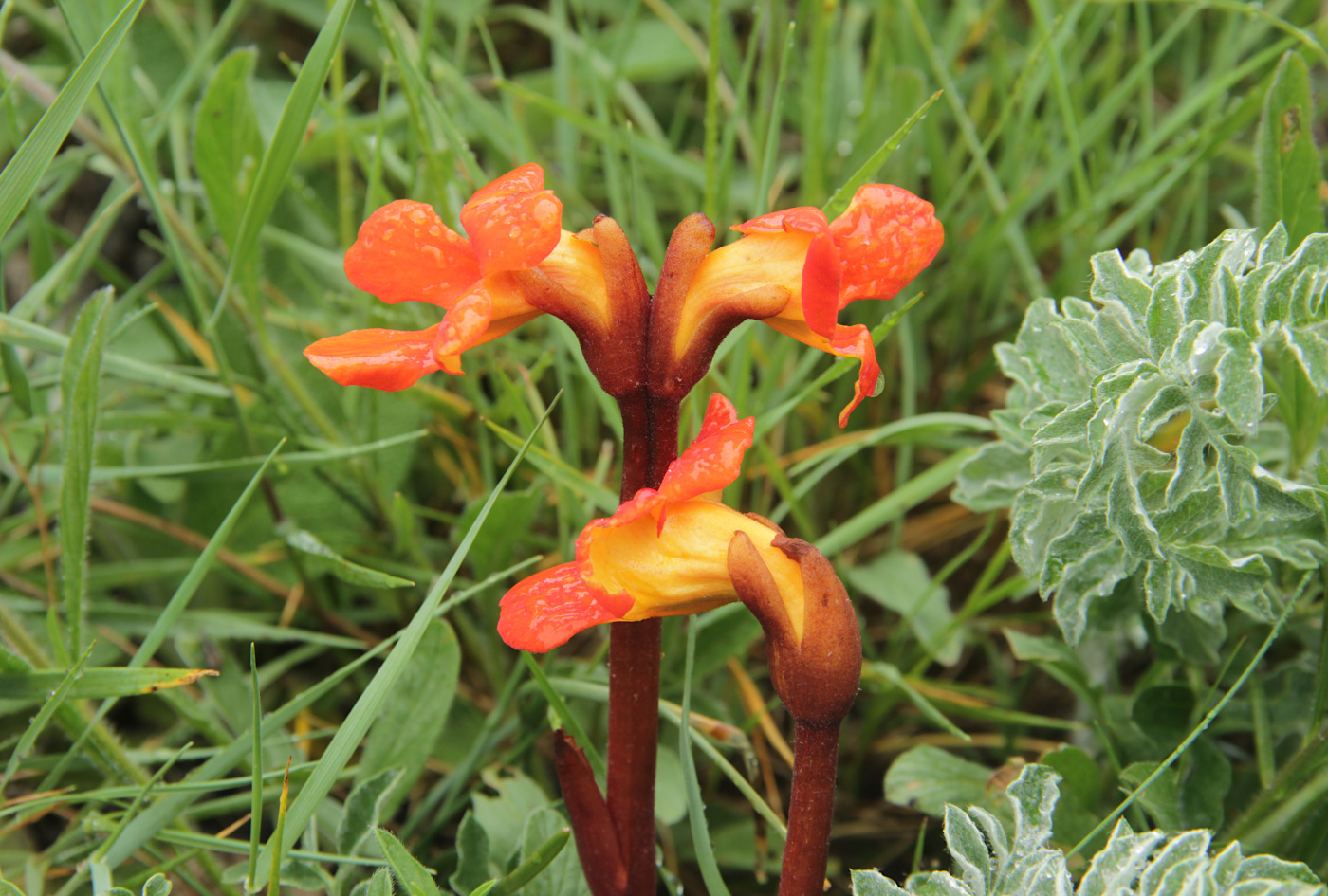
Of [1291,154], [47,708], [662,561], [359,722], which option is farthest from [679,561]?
[1291,154]

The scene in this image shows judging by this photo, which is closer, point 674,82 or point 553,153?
point 553,153

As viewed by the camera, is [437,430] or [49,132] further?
[437,430]

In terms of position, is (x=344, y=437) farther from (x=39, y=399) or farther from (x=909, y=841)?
(x=909, y=841)

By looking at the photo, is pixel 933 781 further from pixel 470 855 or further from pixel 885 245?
pixel 885 245

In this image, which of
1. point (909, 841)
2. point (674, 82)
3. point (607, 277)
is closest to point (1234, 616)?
point (909, 841)

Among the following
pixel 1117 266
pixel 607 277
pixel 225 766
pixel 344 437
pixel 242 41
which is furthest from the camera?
pixel 242 41

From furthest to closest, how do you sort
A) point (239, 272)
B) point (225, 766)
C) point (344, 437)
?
point (344, 437), point (239, 272), point (225, 766)

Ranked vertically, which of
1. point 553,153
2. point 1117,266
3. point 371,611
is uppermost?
point 1117,266
